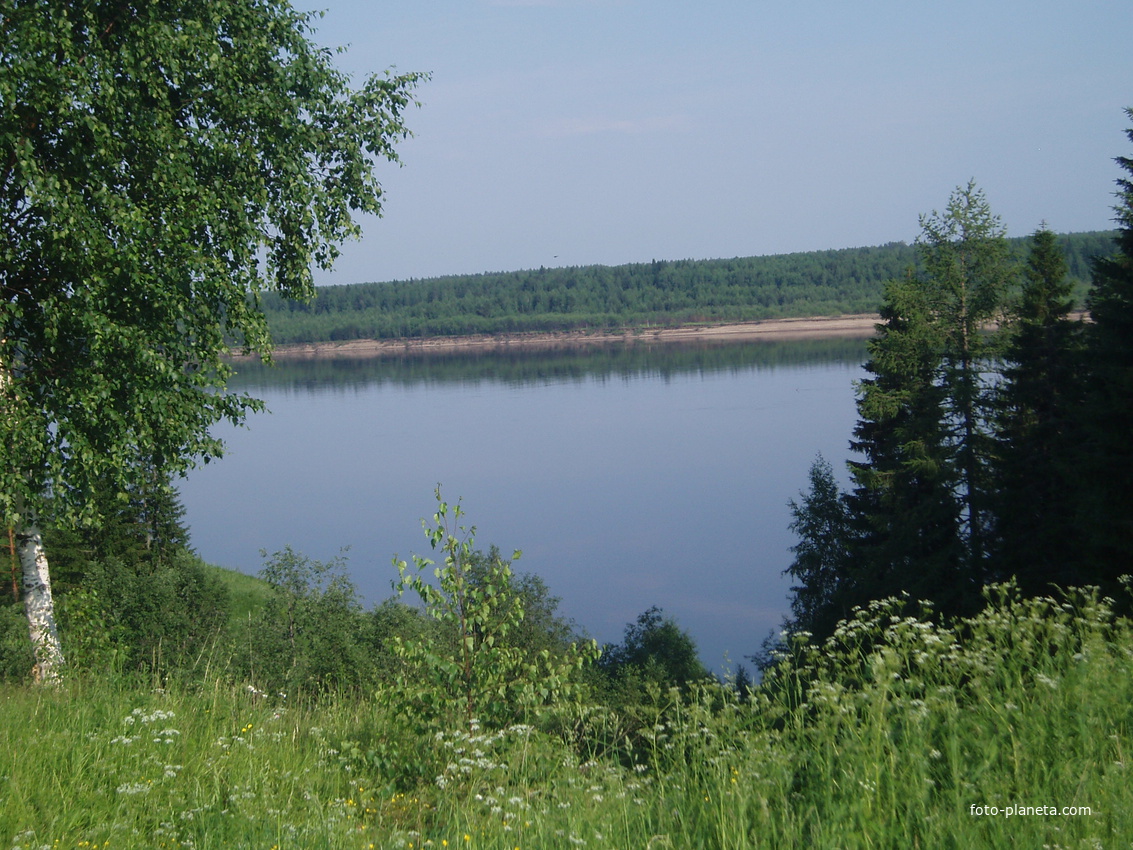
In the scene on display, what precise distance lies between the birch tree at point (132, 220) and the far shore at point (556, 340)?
13553cm

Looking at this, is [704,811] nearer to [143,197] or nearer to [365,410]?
[143,197]

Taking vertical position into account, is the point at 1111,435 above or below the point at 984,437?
above

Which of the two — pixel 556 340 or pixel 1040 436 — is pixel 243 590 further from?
pixel 556 340

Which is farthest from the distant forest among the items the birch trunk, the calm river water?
the birch trunk

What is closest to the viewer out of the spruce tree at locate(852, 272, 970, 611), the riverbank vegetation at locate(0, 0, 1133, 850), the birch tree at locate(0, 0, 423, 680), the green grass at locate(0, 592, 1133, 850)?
the green grass at locate(0, 592, 1133, 850)

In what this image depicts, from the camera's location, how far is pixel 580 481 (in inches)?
2329

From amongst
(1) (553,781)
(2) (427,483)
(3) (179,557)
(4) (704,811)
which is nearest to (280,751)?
(1) (553,781)

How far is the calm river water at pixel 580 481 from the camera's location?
4038 centimetres

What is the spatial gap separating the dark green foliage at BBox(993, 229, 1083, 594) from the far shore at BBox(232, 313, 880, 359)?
393 feet

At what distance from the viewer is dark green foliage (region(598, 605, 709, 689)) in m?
26.1

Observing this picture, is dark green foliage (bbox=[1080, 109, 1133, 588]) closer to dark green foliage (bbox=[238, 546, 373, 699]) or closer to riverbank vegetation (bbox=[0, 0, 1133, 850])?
riverbank vegetation (bbox=[0, 0, 1133, 850])

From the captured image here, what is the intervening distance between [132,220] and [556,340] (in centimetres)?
15081

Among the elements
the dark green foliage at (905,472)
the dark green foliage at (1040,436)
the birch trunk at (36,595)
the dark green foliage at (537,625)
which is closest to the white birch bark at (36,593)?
the birch trunk at (36,595)

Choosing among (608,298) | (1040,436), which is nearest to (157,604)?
(1040,436)
